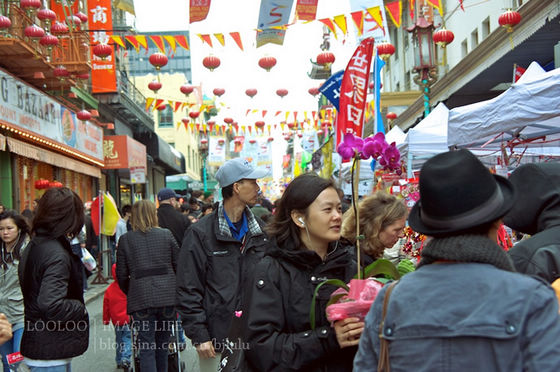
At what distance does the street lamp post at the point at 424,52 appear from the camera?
47.9ft

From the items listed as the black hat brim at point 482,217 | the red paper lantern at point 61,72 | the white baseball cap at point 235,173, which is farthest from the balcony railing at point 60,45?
the black hat brim at point 482,217

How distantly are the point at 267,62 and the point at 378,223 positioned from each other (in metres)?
11.9

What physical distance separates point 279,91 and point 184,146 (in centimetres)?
4158

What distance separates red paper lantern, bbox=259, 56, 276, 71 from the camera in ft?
51.4

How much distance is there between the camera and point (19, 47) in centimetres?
1412

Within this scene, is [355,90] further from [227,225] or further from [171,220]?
[227,225]

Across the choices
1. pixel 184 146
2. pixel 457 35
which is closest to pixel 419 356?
pixel 457 35

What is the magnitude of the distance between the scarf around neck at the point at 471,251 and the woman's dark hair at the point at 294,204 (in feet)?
4.11

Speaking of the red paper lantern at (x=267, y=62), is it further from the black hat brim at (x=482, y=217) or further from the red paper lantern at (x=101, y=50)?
the black hat brim at (x=482, y=217)

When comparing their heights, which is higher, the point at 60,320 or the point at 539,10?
the point at 539,10

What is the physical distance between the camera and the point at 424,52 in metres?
14.9

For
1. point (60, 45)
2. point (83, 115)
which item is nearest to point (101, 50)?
point (60, 45)

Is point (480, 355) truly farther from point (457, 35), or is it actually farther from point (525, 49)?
point (457, 35)

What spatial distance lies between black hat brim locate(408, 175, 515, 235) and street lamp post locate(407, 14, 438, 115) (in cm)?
1281
